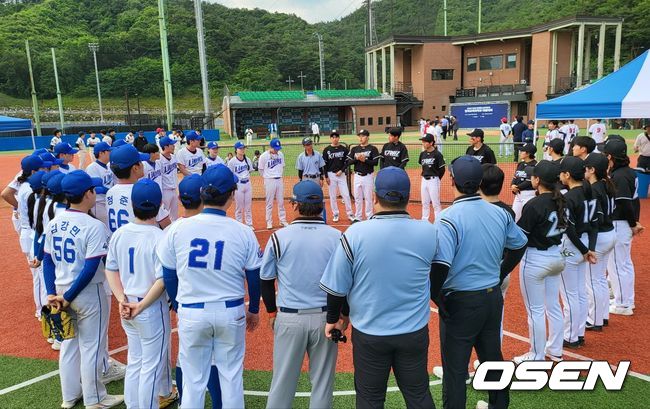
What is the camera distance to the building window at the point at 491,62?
5406cm

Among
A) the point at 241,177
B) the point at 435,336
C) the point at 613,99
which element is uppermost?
the point at 613,99

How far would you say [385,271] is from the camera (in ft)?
9.80

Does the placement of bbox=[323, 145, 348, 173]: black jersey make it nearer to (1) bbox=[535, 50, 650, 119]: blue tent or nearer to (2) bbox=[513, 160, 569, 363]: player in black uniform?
(1) bbox=[535, 50, 650, 119]: blue tent

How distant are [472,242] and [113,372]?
13.4 feet

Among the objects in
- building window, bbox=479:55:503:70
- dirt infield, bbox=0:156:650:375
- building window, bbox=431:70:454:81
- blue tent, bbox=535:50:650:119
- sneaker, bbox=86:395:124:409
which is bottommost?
dirt infield, bbox=0:156:650:375

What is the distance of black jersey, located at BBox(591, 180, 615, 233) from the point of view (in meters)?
5.23

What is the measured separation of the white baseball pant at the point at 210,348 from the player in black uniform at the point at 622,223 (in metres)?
5.13

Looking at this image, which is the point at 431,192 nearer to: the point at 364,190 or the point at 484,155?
the point at 364,190

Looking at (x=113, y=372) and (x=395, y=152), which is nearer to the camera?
(x=113, y=372)

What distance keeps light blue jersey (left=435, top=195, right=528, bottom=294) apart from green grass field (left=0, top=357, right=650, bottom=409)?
1.52 metres

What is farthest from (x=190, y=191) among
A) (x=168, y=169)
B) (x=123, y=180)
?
(x=168, y=169)

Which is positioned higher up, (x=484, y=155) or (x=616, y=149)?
(x=616, y=149)

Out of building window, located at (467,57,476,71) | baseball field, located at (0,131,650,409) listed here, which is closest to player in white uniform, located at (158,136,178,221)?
baseball field, located at (0,131,650,409)

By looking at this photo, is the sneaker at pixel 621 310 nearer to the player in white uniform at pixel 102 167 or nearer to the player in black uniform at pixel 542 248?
the player in black uniform at pixel 542 248
